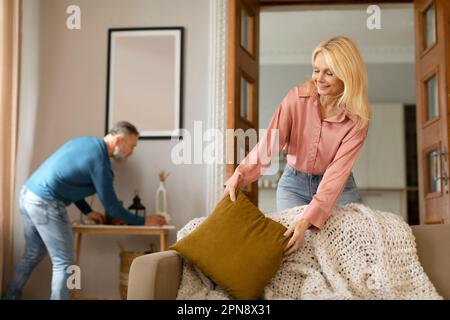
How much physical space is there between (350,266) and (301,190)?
54cm

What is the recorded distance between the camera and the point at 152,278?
1.79m

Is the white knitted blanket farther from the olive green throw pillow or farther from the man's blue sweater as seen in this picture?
the man's blue sweater

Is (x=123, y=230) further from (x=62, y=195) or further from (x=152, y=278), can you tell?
(x=152, y=278)

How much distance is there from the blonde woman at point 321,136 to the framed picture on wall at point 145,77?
219cm

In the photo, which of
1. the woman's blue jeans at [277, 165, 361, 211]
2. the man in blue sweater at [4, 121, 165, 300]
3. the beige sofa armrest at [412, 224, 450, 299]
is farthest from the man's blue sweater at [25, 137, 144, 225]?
the beige sofa armrest at [412, 224, 450, 299]

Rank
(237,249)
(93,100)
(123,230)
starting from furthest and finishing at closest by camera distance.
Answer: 1. (93,100)
2. (123,230)
3. (237,249)

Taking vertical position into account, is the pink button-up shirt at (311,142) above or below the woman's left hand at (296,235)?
above

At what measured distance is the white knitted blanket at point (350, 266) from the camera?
1.99 meters

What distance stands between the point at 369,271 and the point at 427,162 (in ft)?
8.09

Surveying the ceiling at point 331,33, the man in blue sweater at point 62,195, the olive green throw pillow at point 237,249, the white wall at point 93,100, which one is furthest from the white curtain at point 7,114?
the ceiling at point 331,33

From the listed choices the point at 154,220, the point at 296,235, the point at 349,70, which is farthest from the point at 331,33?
the point at 296,235

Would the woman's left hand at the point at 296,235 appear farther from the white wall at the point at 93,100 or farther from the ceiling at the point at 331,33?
the ceiling at the point at 331,33

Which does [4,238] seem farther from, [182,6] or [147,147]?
[182,6]

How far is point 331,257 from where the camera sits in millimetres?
2117
